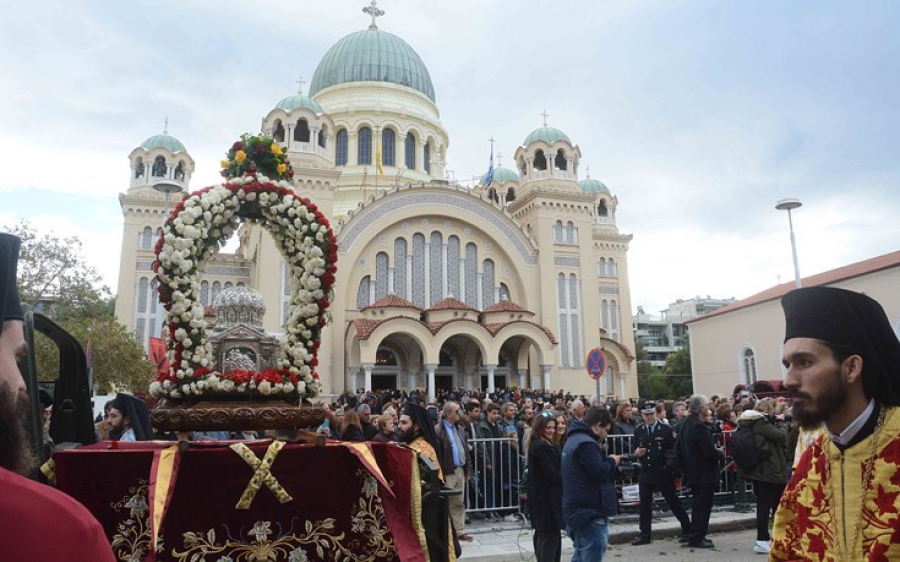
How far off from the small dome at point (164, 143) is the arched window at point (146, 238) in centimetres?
405

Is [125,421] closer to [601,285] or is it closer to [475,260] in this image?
[475,260]

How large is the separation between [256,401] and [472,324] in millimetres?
22189

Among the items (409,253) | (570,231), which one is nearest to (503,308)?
(409,253)

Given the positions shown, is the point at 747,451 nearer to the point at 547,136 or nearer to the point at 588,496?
the point at 588,496

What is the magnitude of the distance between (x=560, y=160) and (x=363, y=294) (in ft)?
42.2

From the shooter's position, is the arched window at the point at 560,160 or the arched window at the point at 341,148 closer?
the arched window at the point at 560,160

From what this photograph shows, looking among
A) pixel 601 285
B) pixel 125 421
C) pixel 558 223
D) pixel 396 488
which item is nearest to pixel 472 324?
pixel 558 223

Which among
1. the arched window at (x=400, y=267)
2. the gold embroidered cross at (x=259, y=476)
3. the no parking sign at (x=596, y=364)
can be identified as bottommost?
the gold embroidered cross at (x=259, y=476)

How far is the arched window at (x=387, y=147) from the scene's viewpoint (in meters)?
36.1

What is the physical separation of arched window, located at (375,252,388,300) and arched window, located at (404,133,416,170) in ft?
26.7

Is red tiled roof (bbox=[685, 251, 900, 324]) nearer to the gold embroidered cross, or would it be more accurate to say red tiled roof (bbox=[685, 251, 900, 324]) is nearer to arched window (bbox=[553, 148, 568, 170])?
arched window (bbox=[553, 148, 568, 170])

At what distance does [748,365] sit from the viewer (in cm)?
3306

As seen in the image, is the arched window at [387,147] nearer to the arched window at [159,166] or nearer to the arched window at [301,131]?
the arched window at [301,131]

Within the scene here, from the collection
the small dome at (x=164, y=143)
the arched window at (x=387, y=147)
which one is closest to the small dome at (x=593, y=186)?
the arched window at (x=387, y=147)
